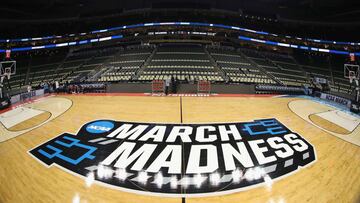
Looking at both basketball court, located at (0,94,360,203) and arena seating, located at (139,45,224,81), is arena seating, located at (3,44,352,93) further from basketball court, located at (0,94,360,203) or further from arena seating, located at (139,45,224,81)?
basketball court, located at (0,94,360,203)

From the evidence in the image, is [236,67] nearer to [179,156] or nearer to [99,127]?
[99,127]

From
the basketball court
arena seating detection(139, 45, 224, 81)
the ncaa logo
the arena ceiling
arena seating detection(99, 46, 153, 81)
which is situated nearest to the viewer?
the basketball court

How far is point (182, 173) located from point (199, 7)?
25.1m

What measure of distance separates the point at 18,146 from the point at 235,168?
6.80m

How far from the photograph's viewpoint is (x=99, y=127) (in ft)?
26.3

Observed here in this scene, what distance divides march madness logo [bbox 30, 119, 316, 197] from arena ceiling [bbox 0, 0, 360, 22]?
22.6m

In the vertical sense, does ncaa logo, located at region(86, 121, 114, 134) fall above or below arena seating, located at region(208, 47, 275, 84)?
below

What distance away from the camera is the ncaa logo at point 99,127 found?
7.64m

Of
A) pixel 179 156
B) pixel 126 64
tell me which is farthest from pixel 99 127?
pixel 126 64

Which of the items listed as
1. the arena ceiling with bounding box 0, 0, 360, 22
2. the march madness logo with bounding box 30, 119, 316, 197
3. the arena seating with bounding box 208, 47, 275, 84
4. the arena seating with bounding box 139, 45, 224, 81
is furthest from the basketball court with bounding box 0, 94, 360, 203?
the arena ceiling with bounding box 0, 0, 360, 22

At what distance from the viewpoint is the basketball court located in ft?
13.5

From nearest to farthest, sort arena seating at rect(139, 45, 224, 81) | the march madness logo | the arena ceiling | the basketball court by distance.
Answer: the basketball court
the march madness logo
arena seating at rect(139, 45, 224, 81)
the arena ceiling

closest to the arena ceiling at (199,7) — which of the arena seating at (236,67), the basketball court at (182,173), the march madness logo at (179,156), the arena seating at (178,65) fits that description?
the arena seating at (178,65)

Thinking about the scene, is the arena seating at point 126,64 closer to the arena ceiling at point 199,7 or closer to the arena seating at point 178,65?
the arena seating at point 178,65
